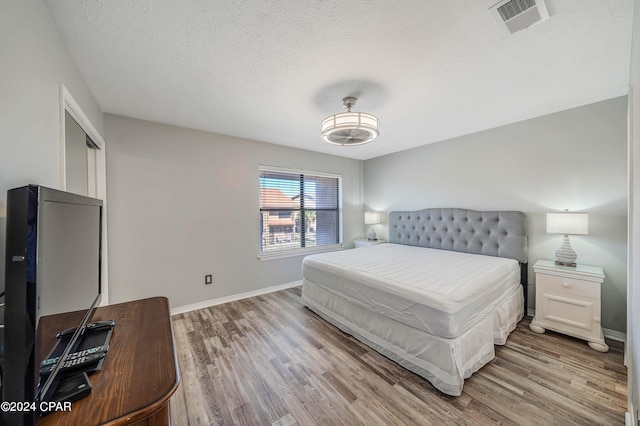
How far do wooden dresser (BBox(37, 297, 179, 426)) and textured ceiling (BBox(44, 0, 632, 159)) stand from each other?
1.63 meters

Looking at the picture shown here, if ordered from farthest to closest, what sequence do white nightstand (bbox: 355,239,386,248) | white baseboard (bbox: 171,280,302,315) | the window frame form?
white nightstand (bbox: 355,239,386,248), the window frame, white baseboard (bbox: 171,280,302,315)

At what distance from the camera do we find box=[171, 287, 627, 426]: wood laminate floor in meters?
1.51

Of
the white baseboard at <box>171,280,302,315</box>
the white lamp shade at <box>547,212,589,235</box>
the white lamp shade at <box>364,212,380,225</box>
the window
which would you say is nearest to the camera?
the white lamp shade at <box>547,212,589,235</box>

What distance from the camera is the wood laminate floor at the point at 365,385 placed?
1.51 m

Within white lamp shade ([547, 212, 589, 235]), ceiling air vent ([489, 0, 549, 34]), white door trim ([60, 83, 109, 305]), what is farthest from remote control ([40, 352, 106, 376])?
white lamp shade ([547, 212, 589, 235])

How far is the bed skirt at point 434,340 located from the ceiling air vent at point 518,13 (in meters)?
2.04

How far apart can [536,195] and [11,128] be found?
4.31 metres

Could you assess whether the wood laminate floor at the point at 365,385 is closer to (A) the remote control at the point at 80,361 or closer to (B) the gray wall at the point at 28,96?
(A) the remote control at the point at 80,361

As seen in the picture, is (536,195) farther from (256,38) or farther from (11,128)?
(11,128)

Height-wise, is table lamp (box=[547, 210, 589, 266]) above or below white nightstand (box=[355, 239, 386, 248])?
above

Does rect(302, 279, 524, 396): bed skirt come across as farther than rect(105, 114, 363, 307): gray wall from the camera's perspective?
No

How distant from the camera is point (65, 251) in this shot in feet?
2.83

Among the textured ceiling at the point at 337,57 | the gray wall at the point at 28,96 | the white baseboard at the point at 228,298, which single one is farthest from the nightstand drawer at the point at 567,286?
the gray wall at the point at 28,96

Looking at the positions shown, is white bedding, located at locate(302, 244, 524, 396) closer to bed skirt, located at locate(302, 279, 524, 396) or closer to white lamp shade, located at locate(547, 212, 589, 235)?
bed skirt, located at locate(302, 279, 524, 396)
